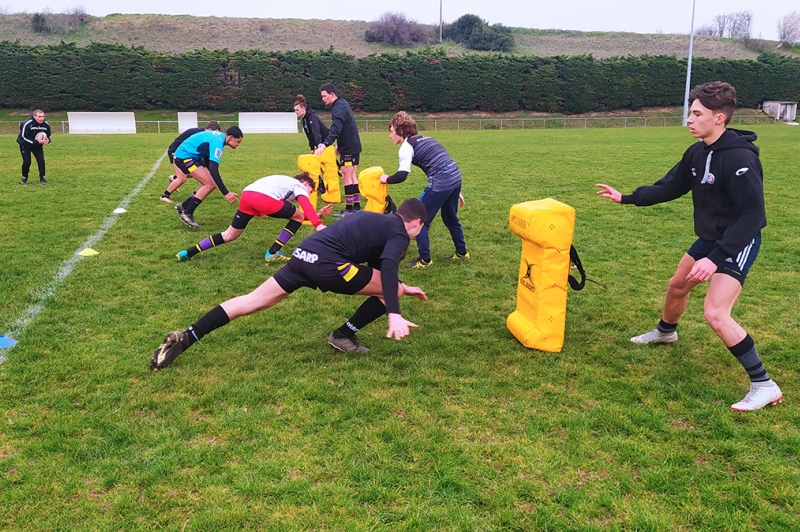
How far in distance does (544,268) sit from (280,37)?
180 feet

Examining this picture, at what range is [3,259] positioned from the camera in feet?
22.8

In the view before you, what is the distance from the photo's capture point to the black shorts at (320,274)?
4.14 metres

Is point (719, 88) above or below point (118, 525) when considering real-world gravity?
above

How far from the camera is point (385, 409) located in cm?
379

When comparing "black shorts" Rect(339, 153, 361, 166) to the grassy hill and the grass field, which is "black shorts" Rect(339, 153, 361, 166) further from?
the grassy hill

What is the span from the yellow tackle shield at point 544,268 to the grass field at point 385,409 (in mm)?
196

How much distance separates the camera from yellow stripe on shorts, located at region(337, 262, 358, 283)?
4.18 metres

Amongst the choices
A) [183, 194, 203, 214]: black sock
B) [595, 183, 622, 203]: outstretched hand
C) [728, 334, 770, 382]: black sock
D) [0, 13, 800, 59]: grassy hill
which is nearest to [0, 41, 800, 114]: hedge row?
[0, 13, 800, 59]: grassy hill

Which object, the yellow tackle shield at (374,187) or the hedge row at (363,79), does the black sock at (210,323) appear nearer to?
the yellow tackle shield at (374,187)

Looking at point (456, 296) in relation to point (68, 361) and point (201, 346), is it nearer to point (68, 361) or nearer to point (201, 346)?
point (201, 346)

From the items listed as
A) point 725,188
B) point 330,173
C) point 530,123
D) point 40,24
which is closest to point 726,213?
point 725,188

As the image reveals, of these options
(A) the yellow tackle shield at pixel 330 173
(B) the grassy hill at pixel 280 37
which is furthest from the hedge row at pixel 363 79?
(A) the yellow tackle shield at pixel 330 173

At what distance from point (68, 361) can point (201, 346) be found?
3.15 feet

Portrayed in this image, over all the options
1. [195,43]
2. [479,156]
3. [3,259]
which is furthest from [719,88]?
[195,43]
